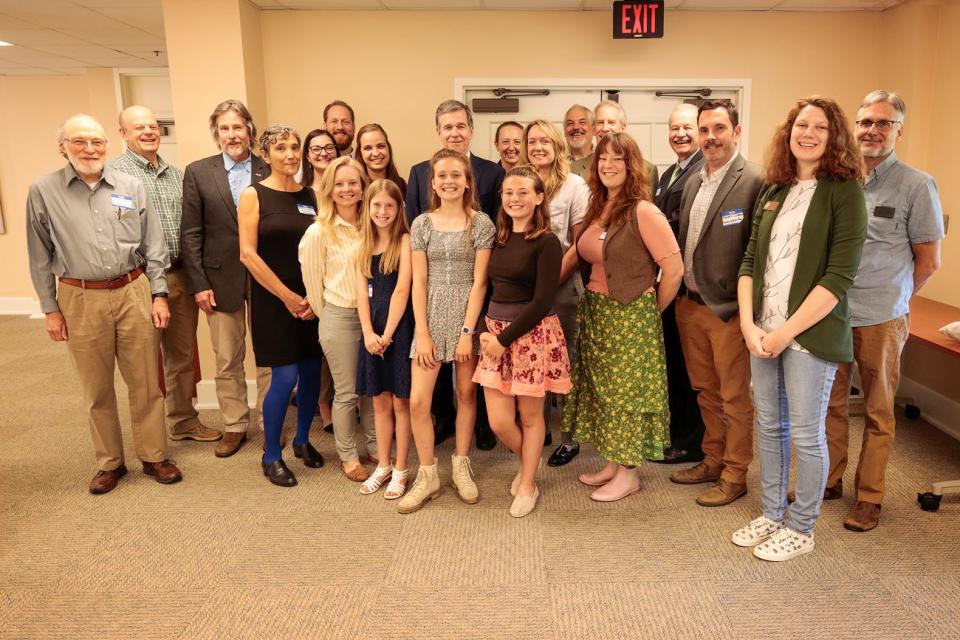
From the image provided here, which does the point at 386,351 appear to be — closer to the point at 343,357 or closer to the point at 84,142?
the point at 343,357

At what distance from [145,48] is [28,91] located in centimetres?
248

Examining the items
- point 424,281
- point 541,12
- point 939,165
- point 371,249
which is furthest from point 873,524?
point 541,12

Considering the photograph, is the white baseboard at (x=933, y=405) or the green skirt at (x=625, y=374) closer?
the green skirt at (x=625, y=374)

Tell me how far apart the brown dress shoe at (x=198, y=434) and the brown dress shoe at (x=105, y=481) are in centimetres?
54

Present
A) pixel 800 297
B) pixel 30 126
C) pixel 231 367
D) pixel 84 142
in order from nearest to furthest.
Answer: pixel 800 297 < pixel 84 142 < pixel 231 367 < pixel 30 126

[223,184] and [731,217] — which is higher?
[223,184]

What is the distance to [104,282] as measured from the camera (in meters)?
2.88

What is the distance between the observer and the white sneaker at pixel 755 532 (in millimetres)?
2486

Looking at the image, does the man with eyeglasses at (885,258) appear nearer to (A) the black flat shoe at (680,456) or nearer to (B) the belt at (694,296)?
(B) the belt at (694,296)

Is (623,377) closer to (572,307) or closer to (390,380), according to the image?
(572,307)

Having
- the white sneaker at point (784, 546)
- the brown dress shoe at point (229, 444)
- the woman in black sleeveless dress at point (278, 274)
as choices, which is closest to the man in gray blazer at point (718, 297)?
the white sneaker at point (784, 546)

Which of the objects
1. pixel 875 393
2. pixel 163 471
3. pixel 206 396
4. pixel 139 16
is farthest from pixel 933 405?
pixel 139 16

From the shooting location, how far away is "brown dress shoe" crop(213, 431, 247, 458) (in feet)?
11.3

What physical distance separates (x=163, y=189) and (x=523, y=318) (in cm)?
217
